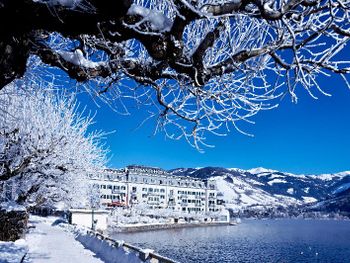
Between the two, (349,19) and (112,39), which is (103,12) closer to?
(112,39)

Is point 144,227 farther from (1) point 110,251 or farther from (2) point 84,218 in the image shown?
(1) point 110,251

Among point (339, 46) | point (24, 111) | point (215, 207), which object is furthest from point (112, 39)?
point (215, 207)

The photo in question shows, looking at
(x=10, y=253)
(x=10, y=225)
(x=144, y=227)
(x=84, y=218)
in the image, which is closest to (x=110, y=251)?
(x=10, y=253)

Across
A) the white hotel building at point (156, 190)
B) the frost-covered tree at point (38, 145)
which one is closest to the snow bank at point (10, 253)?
the frost-covered tree at point (38, 145)

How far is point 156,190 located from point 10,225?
125m

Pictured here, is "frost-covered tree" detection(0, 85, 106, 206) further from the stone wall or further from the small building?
the small building

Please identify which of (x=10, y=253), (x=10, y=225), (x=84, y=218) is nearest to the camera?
(x=10, y=253)

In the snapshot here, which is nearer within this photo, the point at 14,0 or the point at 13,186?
the point at 14,0

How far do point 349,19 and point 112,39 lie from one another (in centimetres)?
294

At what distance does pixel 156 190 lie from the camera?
146750 millimetres

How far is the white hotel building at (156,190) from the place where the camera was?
132 m

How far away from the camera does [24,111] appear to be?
18.5 meters

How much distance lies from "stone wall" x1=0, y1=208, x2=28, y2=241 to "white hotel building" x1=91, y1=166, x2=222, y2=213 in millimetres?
96512

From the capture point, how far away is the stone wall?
75.0 feet
